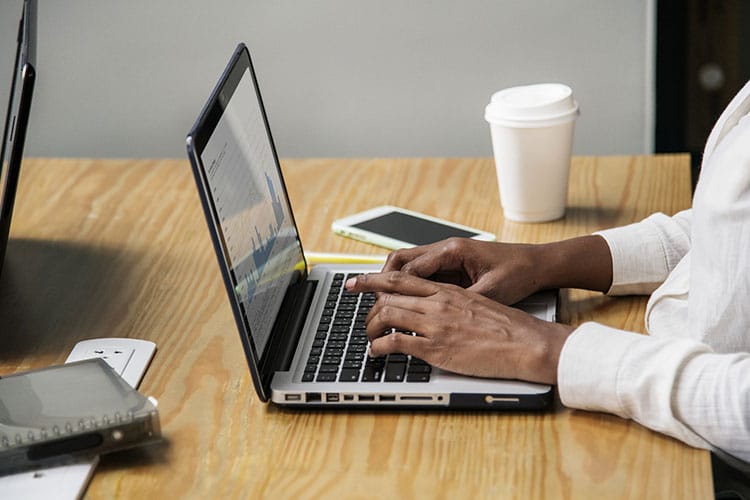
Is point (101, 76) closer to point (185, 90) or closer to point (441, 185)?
point (185, 90)

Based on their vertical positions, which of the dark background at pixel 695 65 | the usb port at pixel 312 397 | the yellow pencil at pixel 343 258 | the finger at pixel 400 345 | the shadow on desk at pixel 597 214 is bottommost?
the dark background at pixel 695 65

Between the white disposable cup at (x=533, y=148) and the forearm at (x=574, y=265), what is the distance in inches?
8.3

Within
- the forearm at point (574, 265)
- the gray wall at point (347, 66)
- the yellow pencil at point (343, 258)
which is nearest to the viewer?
the forearm at point (574, 265)

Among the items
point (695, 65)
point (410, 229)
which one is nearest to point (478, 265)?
point (410, 229)

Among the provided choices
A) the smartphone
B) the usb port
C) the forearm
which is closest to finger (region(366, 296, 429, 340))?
the usb port

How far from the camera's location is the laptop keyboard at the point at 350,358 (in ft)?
3.28

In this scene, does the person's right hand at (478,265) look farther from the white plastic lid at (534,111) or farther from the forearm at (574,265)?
the white plastic lid at (534,111)

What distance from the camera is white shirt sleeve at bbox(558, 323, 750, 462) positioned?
891 millimetres

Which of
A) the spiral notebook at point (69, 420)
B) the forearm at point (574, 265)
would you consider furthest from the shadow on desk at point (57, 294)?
the forearm at point (574, 265)

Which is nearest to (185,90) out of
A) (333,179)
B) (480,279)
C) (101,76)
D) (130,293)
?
(101,76)

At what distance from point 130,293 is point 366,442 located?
0.49 m

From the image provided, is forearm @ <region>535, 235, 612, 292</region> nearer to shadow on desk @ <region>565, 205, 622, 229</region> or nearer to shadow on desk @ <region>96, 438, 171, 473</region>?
shadow on desk @ <region>565, 205, 622, 229</region>

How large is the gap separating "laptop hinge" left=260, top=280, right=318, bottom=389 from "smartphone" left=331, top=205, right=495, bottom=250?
191 millimetres

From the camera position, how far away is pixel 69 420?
3.00 feet
